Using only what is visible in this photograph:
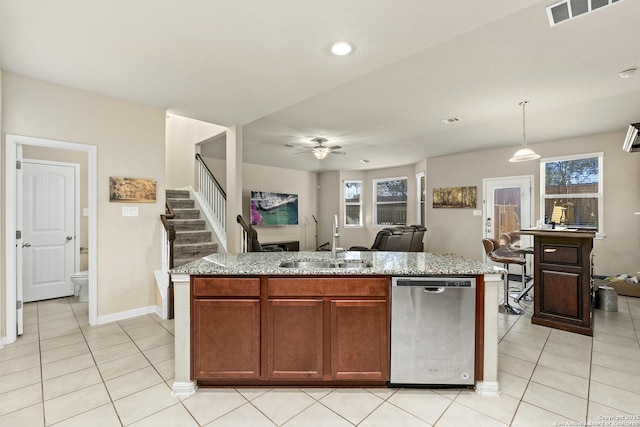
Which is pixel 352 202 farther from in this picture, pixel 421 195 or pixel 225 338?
pixel 225 338

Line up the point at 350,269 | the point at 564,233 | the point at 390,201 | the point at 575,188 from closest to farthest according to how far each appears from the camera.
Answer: the point at 350,269
the point at 564,233
the point at 575,188
the point at 390,201

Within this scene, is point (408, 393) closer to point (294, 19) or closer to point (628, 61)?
point (294, 19)

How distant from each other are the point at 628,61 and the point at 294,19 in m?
3.15

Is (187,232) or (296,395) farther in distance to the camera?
(187,232)

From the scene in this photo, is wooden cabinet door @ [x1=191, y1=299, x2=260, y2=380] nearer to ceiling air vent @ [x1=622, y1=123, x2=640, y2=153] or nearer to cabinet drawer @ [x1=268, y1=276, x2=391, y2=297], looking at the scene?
cabinet drawer @ [x1=268, y1=276, x2=391, y2=297]

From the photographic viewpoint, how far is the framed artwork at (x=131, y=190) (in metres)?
3.47

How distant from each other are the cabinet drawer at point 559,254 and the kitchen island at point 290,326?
1.82 meters

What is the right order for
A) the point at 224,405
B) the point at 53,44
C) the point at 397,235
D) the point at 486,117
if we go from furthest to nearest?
the point at 397,235, the point at 486,117, the point at 53,44, the point at 224,405

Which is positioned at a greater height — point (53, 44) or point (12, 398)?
point (53, 44)

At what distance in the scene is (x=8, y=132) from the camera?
2.86 meters

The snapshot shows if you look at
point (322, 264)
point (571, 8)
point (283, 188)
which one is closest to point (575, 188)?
point (571, 8)

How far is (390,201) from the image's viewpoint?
8.36 meters

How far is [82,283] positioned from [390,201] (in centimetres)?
691

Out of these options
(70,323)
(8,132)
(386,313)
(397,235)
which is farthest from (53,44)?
(397,235)
